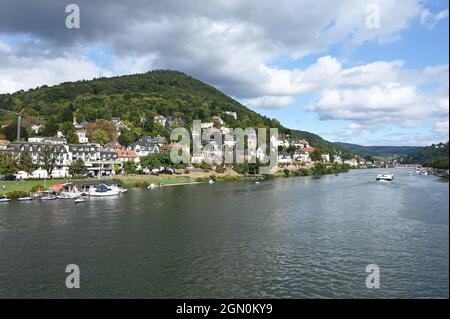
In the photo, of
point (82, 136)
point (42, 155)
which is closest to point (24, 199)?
point (42, 155)

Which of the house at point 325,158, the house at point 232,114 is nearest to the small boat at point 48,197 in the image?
the house at point 325,158

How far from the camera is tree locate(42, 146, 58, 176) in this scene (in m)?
66.1

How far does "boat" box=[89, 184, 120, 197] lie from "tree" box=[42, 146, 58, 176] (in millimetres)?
18991

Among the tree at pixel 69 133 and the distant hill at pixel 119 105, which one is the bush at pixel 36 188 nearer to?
the tree at pixel 69 133

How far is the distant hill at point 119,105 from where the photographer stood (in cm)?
12044

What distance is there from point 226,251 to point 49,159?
177ft

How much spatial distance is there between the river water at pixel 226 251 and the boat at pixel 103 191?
504 inches

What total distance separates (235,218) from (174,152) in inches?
2119

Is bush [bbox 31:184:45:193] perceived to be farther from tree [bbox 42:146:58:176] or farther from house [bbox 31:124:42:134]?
house [bbox 31:124:42:134]

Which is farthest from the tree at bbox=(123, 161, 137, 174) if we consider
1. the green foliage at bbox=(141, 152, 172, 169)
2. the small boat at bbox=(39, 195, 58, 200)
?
the small boat at bbox=(39, 195, 58, 200)

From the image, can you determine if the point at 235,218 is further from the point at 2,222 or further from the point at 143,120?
the point at 143,120
